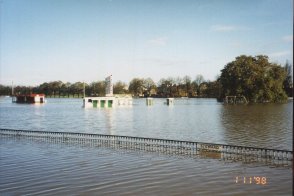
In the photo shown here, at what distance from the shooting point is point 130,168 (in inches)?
814

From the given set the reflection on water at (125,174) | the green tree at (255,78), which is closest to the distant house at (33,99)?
the green tree at (255,78)

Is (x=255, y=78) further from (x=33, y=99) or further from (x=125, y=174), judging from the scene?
(x=125, y=174)

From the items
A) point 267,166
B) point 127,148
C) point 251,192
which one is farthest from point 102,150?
point 251,192

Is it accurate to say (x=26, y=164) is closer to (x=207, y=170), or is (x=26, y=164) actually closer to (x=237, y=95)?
(x=207, y=170)

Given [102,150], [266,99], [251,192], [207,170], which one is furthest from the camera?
[266,99]

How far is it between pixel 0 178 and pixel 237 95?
11602 centimetres
